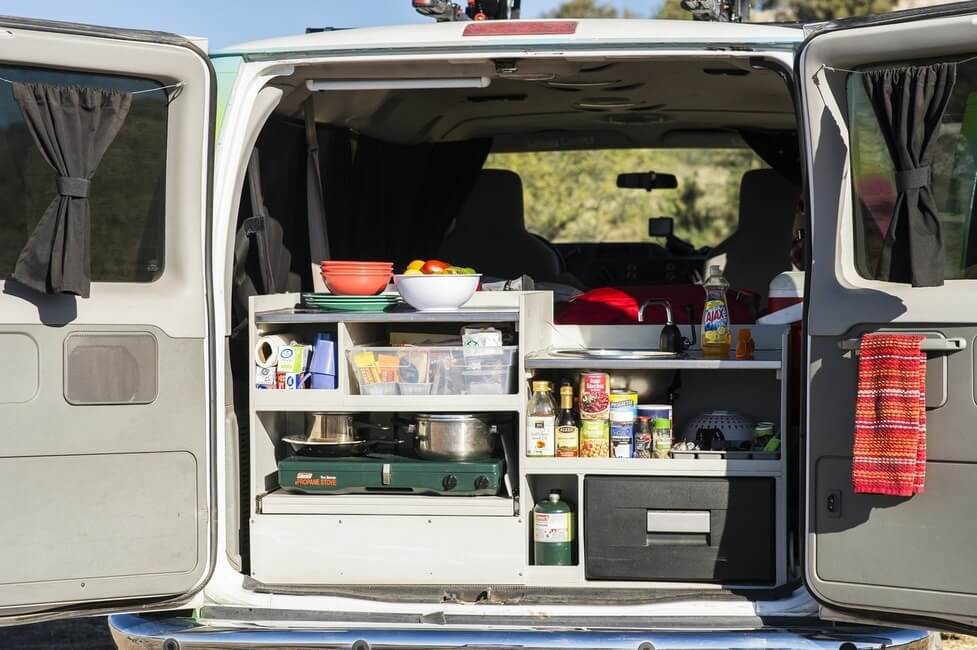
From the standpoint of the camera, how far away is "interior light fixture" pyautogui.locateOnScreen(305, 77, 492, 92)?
3777 millimetres

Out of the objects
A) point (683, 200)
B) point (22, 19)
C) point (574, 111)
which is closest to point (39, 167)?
point (22, 19)

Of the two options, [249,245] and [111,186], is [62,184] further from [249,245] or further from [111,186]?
[249,245]

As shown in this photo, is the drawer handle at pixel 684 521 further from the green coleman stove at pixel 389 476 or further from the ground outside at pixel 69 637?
the ground outside at pixel 69 637

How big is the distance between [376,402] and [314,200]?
1191 mm

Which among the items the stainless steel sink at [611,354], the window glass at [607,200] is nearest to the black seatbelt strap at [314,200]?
the stainless steel sink at [611,354]

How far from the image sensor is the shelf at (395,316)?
371cm

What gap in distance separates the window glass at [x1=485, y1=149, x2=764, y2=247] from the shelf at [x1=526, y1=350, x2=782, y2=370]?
14149 mm

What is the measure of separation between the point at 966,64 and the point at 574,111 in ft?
10.1

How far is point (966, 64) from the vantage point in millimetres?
2881

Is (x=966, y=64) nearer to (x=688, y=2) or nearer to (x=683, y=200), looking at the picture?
(x=688, y=2)

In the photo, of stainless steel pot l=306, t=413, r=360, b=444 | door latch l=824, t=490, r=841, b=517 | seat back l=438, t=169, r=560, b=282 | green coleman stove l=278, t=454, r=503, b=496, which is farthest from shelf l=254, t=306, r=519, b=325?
seat back l=438, t=169, r=560, b=282

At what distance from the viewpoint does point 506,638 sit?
316cm

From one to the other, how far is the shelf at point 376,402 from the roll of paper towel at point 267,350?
0.30 feet

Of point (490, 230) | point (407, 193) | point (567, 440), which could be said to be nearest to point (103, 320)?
point (567, 440)
